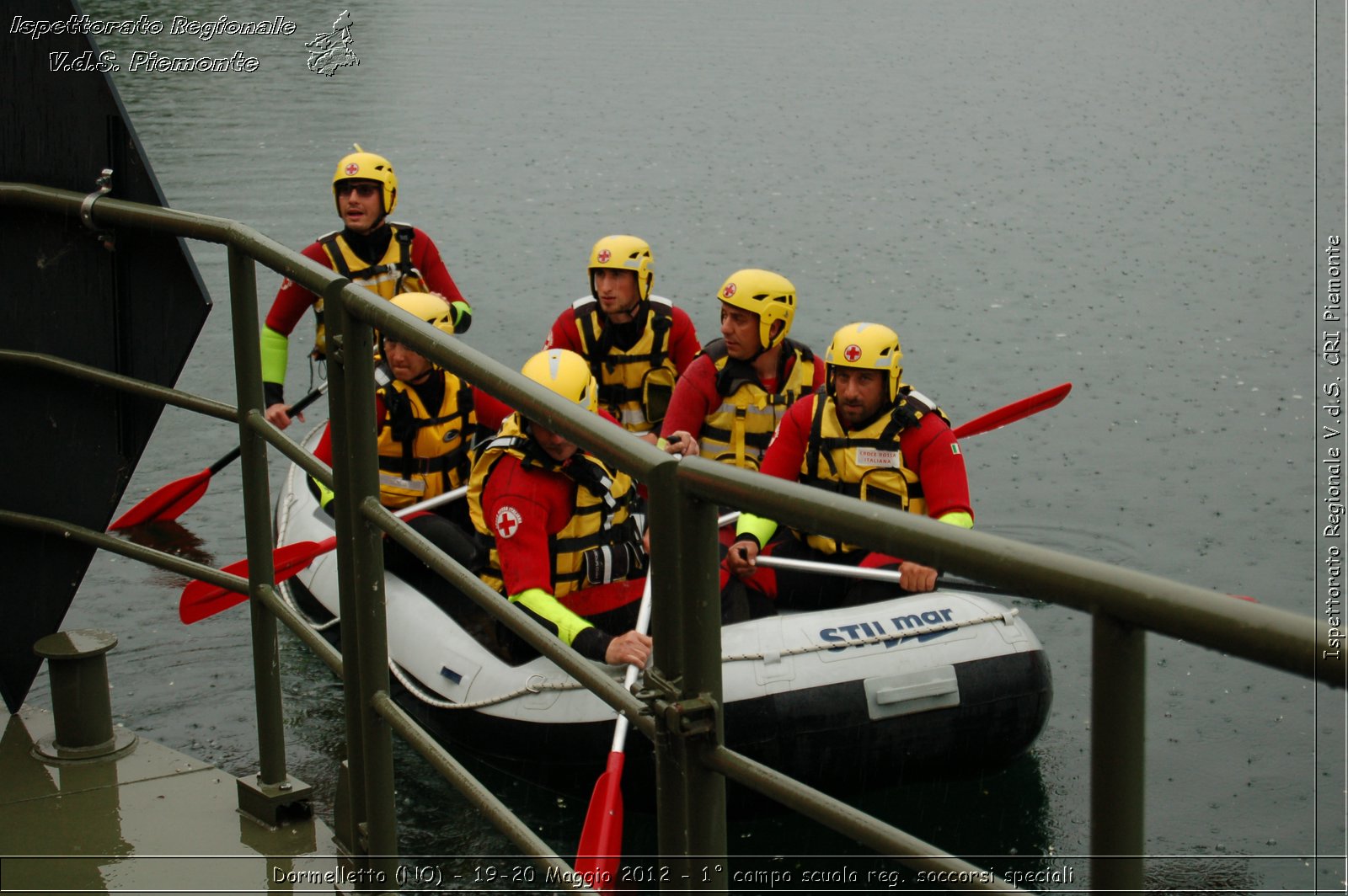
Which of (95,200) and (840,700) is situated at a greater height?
(95,200)

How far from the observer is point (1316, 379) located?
35.8 ft

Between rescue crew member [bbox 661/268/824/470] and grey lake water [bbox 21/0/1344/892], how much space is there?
1504 mm

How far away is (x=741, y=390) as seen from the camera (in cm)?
687

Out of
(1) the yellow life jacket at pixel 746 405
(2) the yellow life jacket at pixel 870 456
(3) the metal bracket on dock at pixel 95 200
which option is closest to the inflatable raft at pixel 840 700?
(2) the yellow life jacket at pixel 870 456

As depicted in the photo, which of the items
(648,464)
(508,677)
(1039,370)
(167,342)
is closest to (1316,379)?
(1039,370)

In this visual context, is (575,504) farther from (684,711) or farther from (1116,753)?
(1116,753)

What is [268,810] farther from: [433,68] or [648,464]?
[433,68]

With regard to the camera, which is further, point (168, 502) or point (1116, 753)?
point (168, 502)

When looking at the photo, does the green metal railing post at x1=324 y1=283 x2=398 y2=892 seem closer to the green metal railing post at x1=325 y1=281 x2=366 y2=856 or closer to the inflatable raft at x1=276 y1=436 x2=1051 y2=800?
the green metal railing post at x1=325 y1=281 x2=366 y2=856

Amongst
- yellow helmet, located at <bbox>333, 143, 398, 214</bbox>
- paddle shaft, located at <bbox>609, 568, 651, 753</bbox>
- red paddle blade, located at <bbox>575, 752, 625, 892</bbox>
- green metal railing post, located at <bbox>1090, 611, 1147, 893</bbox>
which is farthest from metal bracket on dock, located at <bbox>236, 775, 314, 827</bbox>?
yellow helmet, located at <bbox>333, 143, 398, 214</bbox>

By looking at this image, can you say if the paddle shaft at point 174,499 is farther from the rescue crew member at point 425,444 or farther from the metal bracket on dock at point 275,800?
the metal bracket on dock at point 275,800

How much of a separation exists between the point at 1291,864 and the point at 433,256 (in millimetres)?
5219

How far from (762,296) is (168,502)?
346 cm

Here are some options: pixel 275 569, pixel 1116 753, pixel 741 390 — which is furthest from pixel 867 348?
pixel 1116 753
